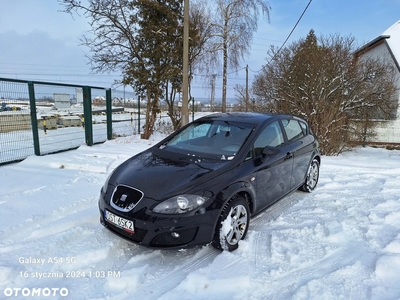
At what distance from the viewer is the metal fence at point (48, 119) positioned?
5.98 m

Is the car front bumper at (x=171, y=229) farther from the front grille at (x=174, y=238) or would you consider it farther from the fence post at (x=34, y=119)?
the fence post at (x=34, y=119)

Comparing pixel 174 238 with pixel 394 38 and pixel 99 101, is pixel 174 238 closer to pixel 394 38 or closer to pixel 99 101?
pixel 99 101

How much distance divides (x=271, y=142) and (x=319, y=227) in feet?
4.15

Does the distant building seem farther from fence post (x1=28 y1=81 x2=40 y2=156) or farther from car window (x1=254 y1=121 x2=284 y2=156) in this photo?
car window (x1=254 y1=121 x2=284 y2=156)

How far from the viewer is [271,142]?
3.80 meters

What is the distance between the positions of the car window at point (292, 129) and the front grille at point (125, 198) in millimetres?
2616

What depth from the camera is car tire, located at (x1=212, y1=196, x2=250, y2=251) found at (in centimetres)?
279

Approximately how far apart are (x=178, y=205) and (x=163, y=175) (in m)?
0.45

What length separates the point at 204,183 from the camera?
2738 millimetres

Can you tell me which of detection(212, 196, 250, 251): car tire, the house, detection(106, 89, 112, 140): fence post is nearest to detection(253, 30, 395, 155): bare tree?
the house

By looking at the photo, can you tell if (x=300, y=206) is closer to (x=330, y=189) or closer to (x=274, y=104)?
(x=330, y=189)

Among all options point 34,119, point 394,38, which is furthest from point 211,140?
point 394,38

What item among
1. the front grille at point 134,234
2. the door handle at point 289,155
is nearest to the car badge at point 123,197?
the front grille at point 134,234

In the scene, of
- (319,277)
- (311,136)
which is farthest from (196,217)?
(311,136)
